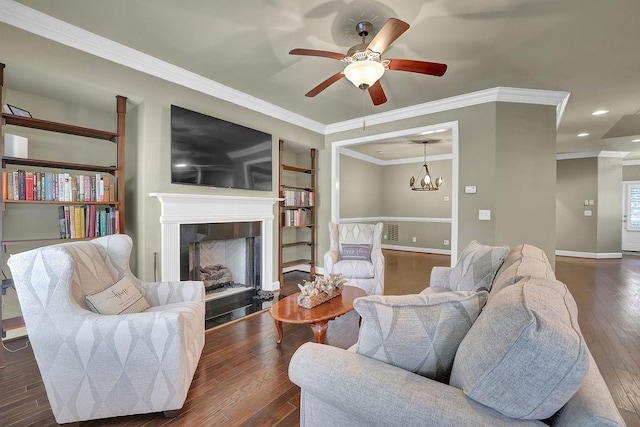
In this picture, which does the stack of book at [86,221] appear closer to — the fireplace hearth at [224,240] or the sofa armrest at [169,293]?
the fireplace hearth at [224,240]

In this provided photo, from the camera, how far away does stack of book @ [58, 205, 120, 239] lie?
2.48 meters

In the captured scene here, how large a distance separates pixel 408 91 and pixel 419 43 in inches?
39.8

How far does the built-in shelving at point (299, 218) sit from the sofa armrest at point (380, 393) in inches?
131

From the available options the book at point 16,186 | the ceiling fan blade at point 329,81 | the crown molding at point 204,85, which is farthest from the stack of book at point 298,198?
the book at point 16,186

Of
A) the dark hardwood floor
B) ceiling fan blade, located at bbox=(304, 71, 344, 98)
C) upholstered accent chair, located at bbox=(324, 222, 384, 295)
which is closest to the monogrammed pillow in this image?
upholstered accent chair, located at bbox=(324, 222, 384, 295)

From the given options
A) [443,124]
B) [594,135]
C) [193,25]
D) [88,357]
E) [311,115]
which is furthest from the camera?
[594,135]

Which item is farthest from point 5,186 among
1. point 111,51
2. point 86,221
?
point 111,51

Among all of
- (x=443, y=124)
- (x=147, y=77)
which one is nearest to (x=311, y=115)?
(x=443, y=124)

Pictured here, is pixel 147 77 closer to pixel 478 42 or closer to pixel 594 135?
pixel 478 42

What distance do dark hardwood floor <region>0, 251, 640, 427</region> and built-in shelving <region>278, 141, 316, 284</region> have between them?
1.58 m

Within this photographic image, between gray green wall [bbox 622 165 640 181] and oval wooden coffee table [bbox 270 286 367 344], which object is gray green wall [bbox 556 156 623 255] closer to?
gray green wall [bbox 622 165 640 181]

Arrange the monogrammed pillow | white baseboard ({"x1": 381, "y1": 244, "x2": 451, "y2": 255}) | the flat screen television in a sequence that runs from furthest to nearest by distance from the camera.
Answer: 1. white baseboard ({"x1": 381, "y1": 244, "x2": 451, "y2": 255})
2. the monogrammed pillow
3. the flat screen television

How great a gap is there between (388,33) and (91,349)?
242 centimetres

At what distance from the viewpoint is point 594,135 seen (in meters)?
5.31
